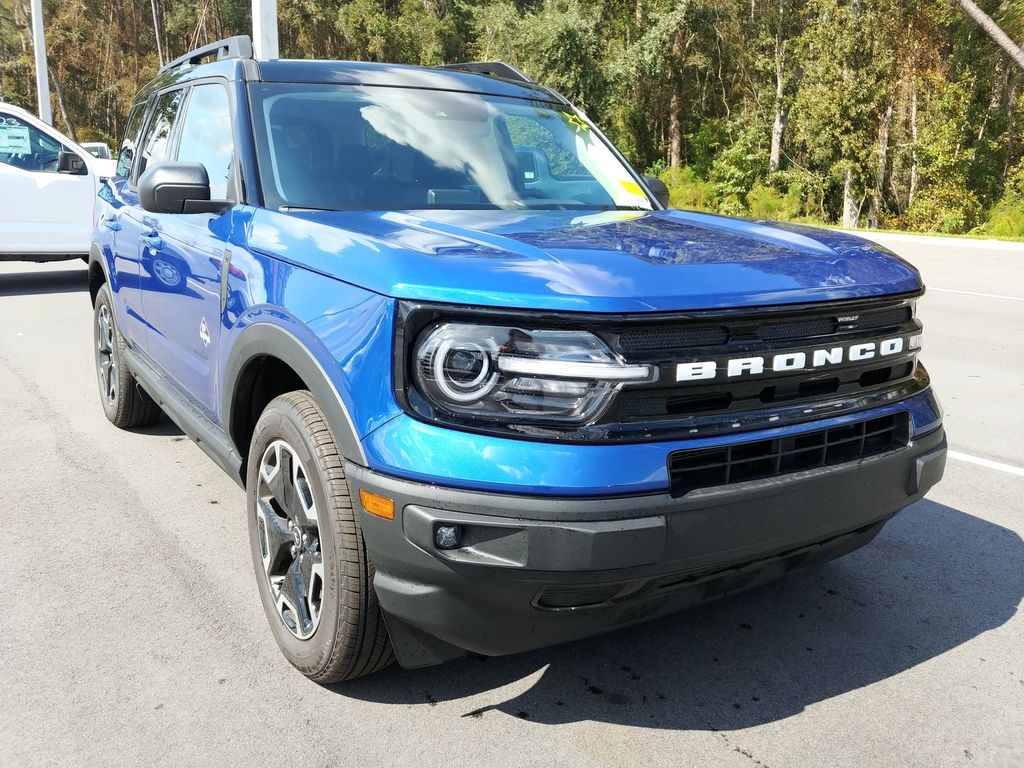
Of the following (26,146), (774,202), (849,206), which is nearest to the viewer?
(26,146)

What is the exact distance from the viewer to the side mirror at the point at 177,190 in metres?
3.27

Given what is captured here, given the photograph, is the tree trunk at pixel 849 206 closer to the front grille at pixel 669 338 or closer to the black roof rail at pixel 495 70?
the black roof rail at pixel 495 70

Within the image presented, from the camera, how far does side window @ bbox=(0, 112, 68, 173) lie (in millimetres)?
10938

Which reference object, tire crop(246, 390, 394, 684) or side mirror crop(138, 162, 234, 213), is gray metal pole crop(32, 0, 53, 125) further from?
tire crop(246, 390, 394, 684)

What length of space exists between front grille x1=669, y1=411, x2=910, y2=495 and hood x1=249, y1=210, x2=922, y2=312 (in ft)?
1.18

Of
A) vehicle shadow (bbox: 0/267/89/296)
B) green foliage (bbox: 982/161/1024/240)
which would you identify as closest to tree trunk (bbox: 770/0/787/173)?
green foliage (bbox: 982/161/1024/240)

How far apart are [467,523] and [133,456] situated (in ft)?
11.6

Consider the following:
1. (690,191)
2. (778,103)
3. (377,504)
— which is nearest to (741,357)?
(377,504)

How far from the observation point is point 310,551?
2.80 meters

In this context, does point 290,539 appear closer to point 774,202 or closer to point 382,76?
point 382,76

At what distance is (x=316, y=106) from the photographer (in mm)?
3662

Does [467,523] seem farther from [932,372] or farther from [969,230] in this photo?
[969,230]

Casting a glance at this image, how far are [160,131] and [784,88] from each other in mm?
31514

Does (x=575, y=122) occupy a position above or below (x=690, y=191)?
above
